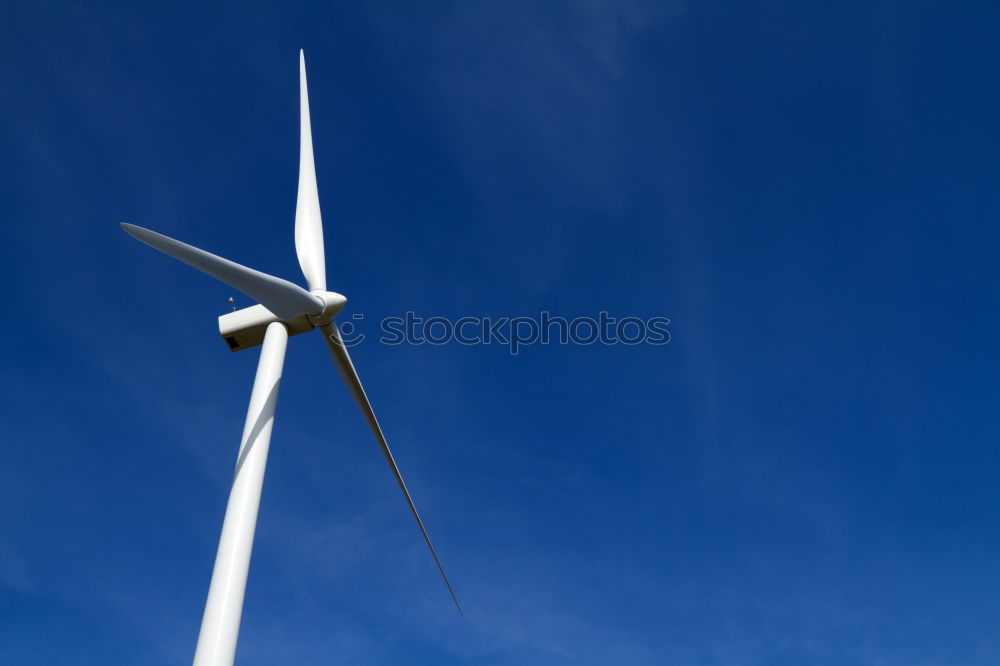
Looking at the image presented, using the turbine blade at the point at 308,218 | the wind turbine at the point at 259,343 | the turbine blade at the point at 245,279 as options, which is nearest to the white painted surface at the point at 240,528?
the wind turbine at the point at 259,343

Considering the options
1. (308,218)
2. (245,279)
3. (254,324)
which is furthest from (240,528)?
(308,218)

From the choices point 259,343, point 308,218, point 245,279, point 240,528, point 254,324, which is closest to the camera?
point 240,528

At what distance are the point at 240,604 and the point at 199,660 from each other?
1158mm

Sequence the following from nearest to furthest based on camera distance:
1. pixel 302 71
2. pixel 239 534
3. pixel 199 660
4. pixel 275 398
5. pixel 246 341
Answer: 1. pixel 199 660
2. pixel 239 534
3. pixel 275 398
4. pixel 246 341
5. pixel 302 71

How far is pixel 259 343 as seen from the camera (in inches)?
777

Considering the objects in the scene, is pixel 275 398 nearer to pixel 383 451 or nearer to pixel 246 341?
pixel 246 341

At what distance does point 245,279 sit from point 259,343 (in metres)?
3.03

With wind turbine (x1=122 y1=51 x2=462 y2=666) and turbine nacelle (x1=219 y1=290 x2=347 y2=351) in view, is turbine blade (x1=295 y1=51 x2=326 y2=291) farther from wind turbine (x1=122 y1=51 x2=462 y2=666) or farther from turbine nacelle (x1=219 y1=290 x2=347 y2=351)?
turbine nacelle (x1=219 y1=290 x2=347 y2=351)

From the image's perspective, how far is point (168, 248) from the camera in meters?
15.5

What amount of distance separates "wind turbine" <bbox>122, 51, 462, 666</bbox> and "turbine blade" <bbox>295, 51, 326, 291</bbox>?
33mm

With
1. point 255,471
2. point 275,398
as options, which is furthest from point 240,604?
point 275,398

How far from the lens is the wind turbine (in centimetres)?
1233

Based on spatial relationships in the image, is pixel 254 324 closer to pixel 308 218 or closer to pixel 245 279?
pixel 245 279

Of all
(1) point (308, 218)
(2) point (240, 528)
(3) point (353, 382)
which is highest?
(1) point (308, 218)
